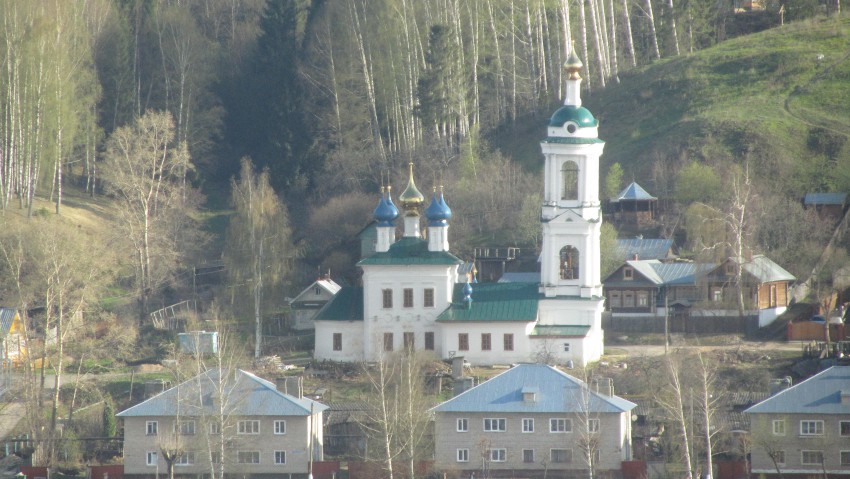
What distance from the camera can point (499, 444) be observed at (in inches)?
1879

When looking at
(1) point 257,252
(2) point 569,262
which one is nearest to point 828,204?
(2) point 569,262

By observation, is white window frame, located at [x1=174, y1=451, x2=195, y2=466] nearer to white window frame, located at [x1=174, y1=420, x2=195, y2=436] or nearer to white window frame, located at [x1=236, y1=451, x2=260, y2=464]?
white window frame, located at [x1=174, y1=420, x2=195, y2=436]

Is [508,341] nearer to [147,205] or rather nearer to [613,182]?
[613,182]

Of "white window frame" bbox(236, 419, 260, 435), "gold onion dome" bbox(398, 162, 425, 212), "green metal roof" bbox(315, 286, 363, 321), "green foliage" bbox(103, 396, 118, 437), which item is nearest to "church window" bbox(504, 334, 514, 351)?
"green metal roof" bbox(315, 286, 363, 321)

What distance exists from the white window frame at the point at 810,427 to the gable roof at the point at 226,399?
1173 cm

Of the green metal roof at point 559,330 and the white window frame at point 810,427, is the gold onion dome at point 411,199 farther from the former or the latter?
the white window frame at point 810,427

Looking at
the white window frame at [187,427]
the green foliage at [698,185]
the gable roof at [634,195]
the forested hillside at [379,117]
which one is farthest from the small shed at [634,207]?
the white window frame at [187,427]

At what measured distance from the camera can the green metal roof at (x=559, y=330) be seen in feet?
181

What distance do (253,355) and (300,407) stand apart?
10.1 meters

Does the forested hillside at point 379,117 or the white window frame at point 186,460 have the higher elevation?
the forested hillside at point 379,117

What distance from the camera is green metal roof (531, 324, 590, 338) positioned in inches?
2178

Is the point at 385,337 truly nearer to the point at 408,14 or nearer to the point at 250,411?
the point at 250,411

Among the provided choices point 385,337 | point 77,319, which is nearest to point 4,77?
point 77,319

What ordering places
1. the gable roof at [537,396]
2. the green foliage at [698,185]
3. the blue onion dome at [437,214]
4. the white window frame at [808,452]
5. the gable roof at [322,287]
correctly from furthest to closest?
the green foliage at [698,185] < the gable roof at [322,287] < the blue onion dome at [437,214] < the gable roof at [537,396] < the white window frame at [808,452]
